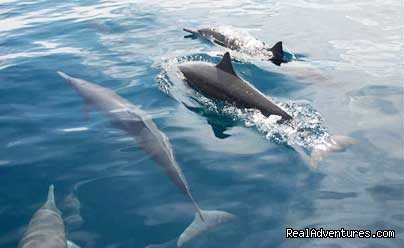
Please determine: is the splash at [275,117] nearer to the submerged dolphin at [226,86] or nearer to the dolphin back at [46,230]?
the submerged dolphin at [226,86]

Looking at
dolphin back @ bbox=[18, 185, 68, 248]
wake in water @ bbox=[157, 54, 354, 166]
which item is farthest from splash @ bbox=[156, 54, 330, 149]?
dolphin back @ bbox=[18, 185, 68, 248]

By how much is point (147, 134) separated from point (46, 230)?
11.1 ft

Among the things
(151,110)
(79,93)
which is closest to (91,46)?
(79,93)

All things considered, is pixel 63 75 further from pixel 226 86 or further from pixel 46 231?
pixel 46 231

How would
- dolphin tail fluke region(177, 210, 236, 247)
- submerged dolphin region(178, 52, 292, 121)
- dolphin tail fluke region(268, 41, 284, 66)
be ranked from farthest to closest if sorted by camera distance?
dolphin tail fluke region(268, 41, 284, 66), submerged dolphin region(178, 52, 292, 121), dolphin tail fluke region(177, 210, 236, 247)

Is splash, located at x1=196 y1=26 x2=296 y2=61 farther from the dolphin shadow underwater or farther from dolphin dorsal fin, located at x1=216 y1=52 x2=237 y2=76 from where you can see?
dolphin dorsal fin, located at x1=216 y1=52 x2=237 y2=76

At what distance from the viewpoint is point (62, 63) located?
1366cm

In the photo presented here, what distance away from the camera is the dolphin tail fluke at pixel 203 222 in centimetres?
584

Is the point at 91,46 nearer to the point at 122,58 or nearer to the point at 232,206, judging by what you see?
the point at 122,58

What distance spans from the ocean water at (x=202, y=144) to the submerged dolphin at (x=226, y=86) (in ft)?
0.93

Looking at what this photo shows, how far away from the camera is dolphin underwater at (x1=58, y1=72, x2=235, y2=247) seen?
607 cm

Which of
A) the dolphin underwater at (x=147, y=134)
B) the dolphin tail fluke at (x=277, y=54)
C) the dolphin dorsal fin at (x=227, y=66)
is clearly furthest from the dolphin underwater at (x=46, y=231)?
the dolphin tail fluke at (x=277, y=54)

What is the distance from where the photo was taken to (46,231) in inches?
213

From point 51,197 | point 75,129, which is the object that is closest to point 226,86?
point 75,129
